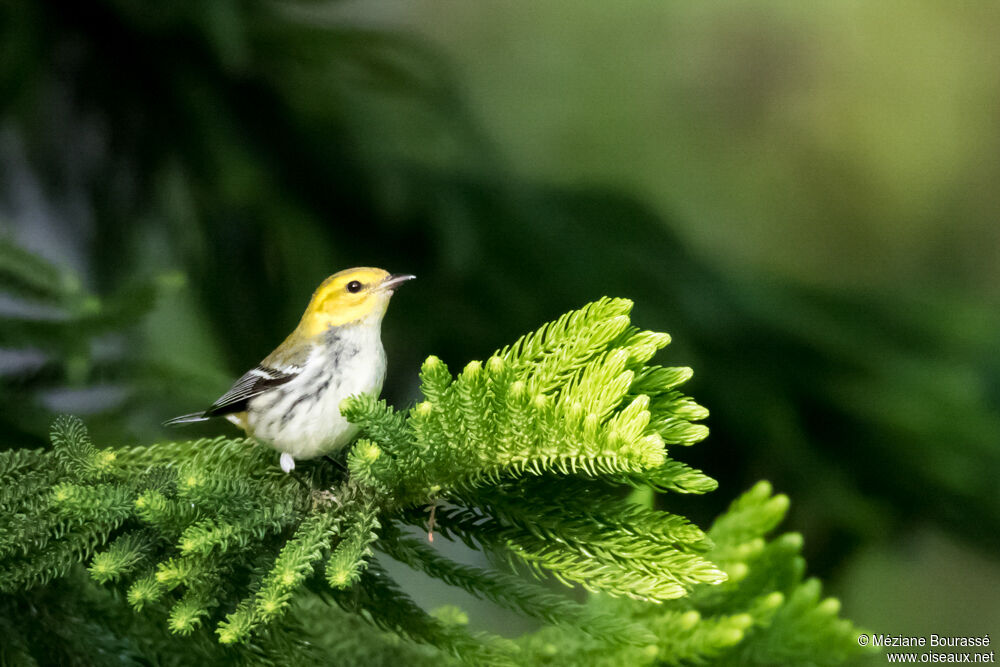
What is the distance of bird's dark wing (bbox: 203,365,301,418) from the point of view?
96 centimetres

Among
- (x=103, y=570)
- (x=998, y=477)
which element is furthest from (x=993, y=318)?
(x=103, y=570)

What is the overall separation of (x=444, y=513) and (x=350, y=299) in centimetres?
41

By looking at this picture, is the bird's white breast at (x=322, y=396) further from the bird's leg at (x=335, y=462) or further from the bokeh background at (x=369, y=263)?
the bokeh background at (x=369, y=263)

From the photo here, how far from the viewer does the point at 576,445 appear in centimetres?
52

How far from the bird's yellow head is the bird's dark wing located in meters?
0.06

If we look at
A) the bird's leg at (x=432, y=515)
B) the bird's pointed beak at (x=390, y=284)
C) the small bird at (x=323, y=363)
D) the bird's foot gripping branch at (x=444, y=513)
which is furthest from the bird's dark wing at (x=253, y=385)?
the bird's leg at (x=432, y=515)

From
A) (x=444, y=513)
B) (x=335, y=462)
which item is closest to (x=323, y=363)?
(x=335, y=462)

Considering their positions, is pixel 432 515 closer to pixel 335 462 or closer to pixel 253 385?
pixel 335 462

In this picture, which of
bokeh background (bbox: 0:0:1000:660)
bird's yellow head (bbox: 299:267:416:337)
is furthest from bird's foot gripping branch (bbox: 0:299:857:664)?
bokeh background (bbox: 0:0:1000:660)

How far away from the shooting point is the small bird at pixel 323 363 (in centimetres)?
90

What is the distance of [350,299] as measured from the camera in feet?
3.20

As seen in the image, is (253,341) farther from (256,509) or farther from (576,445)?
(576,445)

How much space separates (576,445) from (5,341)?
913 millimetres

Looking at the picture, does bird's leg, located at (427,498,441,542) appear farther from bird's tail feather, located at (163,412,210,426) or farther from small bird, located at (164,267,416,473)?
bird's tail feather, located at (163,412,210,426)
